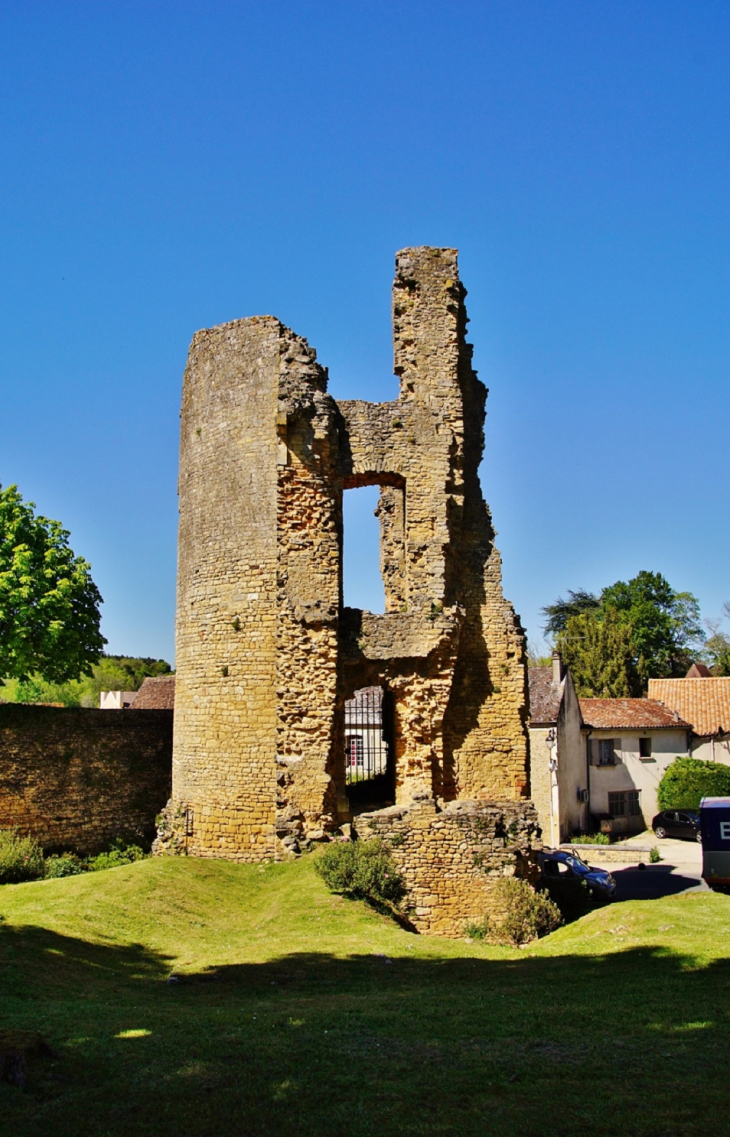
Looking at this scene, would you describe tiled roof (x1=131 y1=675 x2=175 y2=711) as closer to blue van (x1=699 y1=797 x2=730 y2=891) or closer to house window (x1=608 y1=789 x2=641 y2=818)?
house window (x1=608 y1=789 x2=641 y2=818)

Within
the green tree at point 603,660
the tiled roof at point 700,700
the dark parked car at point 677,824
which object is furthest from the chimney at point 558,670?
the green tree at point 603,660

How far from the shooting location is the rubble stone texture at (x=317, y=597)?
1712 centimetres

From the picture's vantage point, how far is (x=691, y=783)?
35688 millimetres

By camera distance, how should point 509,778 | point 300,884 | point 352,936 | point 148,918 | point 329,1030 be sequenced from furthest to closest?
point 509,778 → point 300,884 → point 148,918 → point 352,936 → point 329,1030

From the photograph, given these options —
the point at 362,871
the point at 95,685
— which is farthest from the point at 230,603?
the point at 95,685

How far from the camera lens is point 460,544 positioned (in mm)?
19844

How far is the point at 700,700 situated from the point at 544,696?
1128 cm

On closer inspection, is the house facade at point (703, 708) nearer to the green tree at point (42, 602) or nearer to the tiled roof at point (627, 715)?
the tiled roof at point (627, 715)

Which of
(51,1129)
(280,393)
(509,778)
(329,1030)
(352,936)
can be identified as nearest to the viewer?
(51,1129)

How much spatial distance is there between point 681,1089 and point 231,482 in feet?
44.7

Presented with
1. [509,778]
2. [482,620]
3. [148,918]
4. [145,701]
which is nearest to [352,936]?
[148,918]

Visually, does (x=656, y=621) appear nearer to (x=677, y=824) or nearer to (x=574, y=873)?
(x=677, y=824)

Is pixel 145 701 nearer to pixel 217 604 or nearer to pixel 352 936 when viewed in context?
pixel 217 604

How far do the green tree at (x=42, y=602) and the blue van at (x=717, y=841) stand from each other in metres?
14.4
